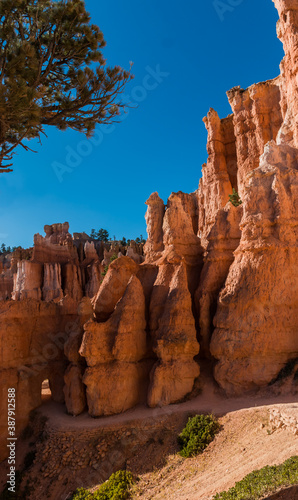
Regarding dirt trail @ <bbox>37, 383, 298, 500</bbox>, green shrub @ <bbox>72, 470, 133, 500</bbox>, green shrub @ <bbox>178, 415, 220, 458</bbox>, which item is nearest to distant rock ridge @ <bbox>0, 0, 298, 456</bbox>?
dirt trail @ <bbox>37, 383, 298, 500</bbox>

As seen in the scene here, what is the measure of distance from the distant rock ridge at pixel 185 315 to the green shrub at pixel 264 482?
15.6 feet

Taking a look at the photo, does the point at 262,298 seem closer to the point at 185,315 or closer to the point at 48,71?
the point at 185,315

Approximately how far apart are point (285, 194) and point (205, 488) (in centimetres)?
1134

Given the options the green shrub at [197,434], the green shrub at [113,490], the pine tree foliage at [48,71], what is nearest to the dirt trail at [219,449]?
the green shrub at [197,434]

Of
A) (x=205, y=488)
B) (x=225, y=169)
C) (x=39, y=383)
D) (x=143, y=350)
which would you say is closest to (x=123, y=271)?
(x=143, y=350)

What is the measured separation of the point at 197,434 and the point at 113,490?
128 inches

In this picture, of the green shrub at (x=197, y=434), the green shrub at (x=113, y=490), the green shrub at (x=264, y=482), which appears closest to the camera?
the green shrub at (x=264, y=482)

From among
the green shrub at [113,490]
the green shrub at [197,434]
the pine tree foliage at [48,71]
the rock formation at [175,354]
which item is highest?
the pine tree foliage at [48,71]

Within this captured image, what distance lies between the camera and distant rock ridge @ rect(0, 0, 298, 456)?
13.9m

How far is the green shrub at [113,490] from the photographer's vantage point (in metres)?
10.7

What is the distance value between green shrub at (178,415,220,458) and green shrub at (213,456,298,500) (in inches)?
117

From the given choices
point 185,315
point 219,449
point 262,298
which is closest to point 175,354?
point 185,315

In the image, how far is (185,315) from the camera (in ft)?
49.6

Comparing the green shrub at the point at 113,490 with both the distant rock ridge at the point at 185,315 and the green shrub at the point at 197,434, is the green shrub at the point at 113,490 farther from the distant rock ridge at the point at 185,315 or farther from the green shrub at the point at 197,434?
the distant rock ridge at the point at 185,315
